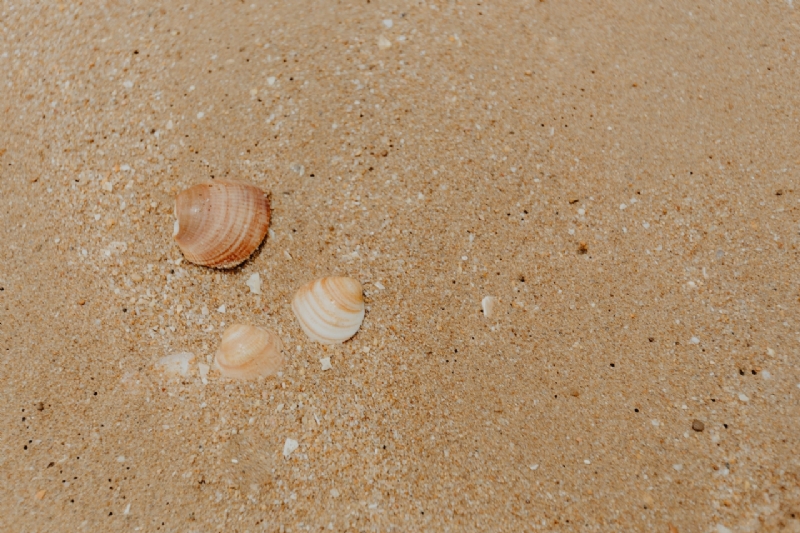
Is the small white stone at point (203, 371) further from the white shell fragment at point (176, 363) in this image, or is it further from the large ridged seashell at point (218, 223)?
the large ridged seashell at point (218, 223)

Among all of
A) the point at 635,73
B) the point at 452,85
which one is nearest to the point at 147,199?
the point at 452,85

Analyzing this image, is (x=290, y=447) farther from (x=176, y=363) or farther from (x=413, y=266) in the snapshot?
(x=413, y=266)

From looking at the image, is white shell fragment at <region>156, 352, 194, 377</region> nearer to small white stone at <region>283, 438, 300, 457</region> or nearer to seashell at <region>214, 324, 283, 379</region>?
seashell at <region>214, 324, 283, 379</region>

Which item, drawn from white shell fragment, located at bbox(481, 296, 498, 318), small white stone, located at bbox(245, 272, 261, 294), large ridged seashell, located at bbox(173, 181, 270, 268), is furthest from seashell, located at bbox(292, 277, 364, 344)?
white shell fragment, located at bbox(481, 296, 498, 318)

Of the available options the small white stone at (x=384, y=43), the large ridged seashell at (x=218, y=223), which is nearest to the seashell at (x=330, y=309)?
the large ridged seashell at (x=218, y=223)

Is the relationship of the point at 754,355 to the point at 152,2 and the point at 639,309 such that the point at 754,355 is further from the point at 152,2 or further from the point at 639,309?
the point at 152,2

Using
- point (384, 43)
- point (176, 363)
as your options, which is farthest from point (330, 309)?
point (384, 43)
